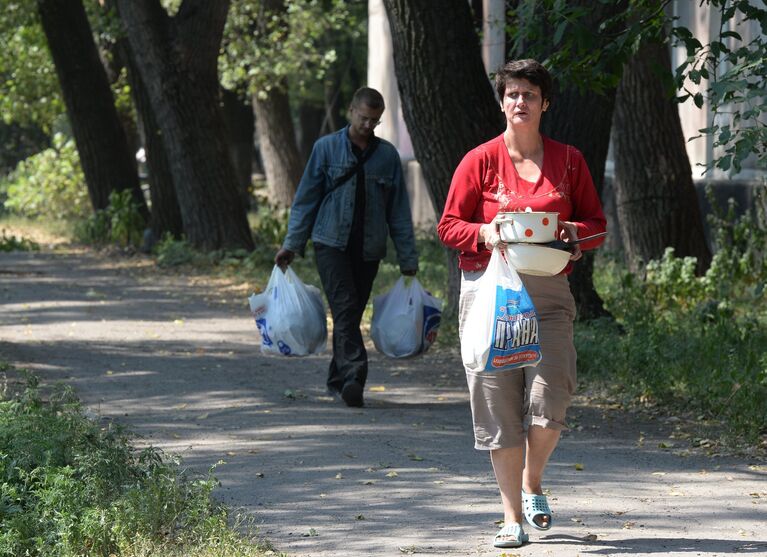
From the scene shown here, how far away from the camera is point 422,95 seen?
9.98 metres

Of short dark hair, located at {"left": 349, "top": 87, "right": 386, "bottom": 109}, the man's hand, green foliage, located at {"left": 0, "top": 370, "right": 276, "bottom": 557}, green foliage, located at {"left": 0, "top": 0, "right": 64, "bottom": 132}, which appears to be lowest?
green foliage, located at {"left": 0, "top": 370, "right": 276, "bottom": 557}

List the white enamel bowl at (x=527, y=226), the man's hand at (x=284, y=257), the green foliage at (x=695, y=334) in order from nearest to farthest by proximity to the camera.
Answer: the white enamel bowl at (x=527, y=226)
the green foliage at (x=695, y=334)
the man's hand at (x=284, y=257)

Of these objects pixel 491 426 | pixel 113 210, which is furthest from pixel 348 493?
pixel 113 210

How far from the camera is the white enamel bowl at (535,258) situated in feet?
16.6

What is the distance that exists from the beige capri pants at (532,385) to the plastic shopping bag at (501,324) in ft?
0.52

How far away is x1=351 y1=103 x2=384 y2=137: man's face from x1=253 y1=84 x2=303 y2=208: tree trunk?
16747mm

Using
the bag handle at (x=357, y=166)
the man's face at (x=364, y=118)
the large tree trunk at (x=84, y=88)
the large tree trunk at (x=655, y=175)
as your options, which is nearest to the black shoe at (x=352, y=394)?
the bag handle at (x=357, y=166)

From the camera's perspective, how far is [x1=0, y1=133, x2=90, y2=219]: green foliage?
87.0ft

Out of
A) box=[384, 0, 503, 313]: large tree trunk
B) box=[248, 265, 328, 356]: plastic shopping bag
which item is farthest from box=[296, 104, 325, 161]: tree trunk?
box=[248, 265, 328, 356]: plastic shopping bag

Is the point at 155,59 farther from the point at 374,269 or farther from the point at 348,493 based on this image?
the point at 348,493

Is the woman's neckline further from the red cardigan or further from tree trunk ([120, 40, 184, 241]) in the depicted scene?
tree trunk ([120, 40, 184, 241])

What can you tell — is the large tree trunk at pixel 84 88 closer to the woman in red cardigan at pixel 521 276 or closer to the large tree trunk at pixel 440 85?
the large tree trunk at pixel 440 85

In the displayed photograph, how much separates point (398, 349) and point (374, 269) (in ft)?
1.75

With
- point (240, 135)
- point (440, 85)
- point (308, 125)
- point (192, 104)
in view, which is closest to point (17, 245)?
point (192, 104)
